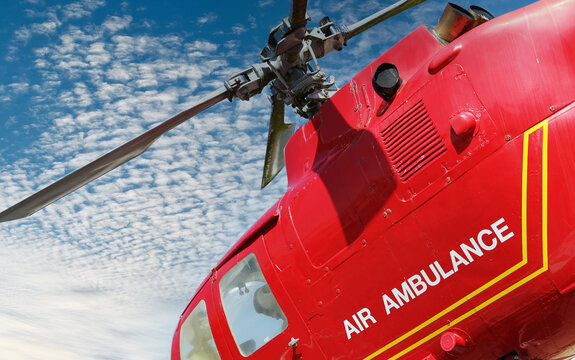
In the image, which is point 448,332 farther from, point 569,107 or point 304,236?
point 569,107

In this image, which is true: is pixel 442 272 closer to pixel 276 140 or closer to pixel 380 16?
pixel 276 140

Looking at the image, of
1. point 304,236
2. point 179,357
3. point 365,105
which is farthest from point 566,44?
point 179,357

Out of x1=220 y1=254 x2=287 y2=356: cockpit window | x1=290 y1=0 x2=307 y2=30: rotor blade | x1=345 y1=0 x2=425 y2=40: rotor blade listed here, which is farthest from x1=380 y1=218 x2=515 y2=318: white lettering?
x1=345 y1=0 x2=425 y2=40: rotor blade

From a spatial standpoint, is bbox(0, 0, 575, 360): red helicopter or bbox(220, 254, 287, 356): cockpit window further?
bbox(220, 254, 287, 356): cockpit window

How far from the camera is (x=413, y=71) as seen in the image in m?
5.15

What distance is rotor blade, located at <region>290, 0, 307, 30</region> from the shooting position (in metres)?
5.08

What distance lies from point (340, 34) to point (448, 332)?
3999mm

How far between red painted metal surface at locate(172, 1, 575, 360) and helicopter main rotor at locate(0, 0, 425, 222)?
89 centimetres

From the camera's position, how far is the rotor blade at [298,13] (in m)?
5.08

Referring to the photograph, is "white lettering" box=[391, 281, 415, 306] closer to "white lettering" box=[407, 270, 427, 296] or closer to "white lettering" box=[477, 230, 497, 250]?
"white lettering" box=[407, 270, 427, 296]

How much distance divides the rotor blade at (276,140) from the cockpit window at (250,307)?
6.80ft

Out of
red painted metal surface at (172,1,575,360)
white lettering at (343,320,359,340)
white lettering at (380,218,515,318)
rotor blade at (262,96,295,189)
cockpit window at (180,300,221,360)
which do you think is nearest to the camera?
red painted metal surface at (172,1,575,360)

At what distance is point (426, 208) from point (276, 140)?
360 centimetres

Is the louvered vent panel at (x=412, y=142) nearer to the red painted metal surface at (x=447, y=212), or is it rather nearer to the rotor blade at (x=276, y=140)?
the red painted metal surface at (x=447, y=212)
